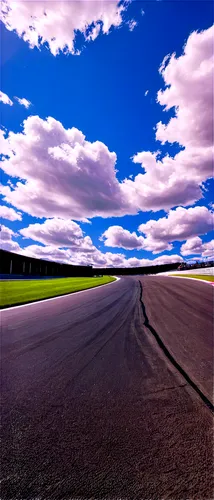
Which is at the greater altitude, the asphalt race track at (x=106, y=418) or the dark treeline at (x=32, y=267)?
the dark treeline at (x=32, y=267)

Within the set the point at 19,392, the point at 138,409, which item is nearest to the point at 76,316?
the point at 19,392

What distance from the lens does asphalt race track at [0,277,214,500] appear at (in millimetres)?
1509

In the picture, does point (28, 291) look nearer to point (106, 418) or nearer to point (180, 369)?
point (180, 369)

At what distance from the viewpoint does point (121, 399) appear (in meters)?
2.53

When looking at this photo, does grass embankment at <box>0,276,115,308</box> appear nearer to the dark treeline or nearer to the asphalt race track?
the asphalt race track

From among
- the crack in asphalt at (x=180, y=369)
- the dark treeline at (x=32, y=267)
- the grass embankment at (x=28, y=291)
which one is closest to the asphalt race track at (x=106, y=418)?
the crack in asphalt at (x=180, y=369)

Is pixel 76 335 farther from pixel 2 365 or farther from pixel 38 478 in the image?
pixel 38 478

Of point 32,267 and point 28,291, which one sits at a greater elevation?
point 32,267

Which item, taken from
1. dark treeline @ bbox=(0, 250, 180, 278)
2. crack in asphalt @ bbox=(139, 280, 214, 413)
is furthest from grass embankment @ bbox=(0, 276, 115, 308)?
dark treeline @ bbox=(0, 250, 180, 278)

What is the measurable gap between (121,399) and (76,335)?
2603mm

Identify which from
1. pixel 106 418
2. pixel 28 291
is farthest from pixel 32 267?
pixel 106 418

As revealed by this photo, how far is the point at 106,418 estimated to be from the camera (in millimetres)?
2209

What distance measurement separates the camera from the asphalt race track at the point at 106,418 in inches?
59.4

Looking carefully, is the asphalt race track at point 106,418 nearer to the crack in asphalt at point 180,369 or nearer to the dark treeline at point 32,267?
the crack in asphalt at point 180,369
